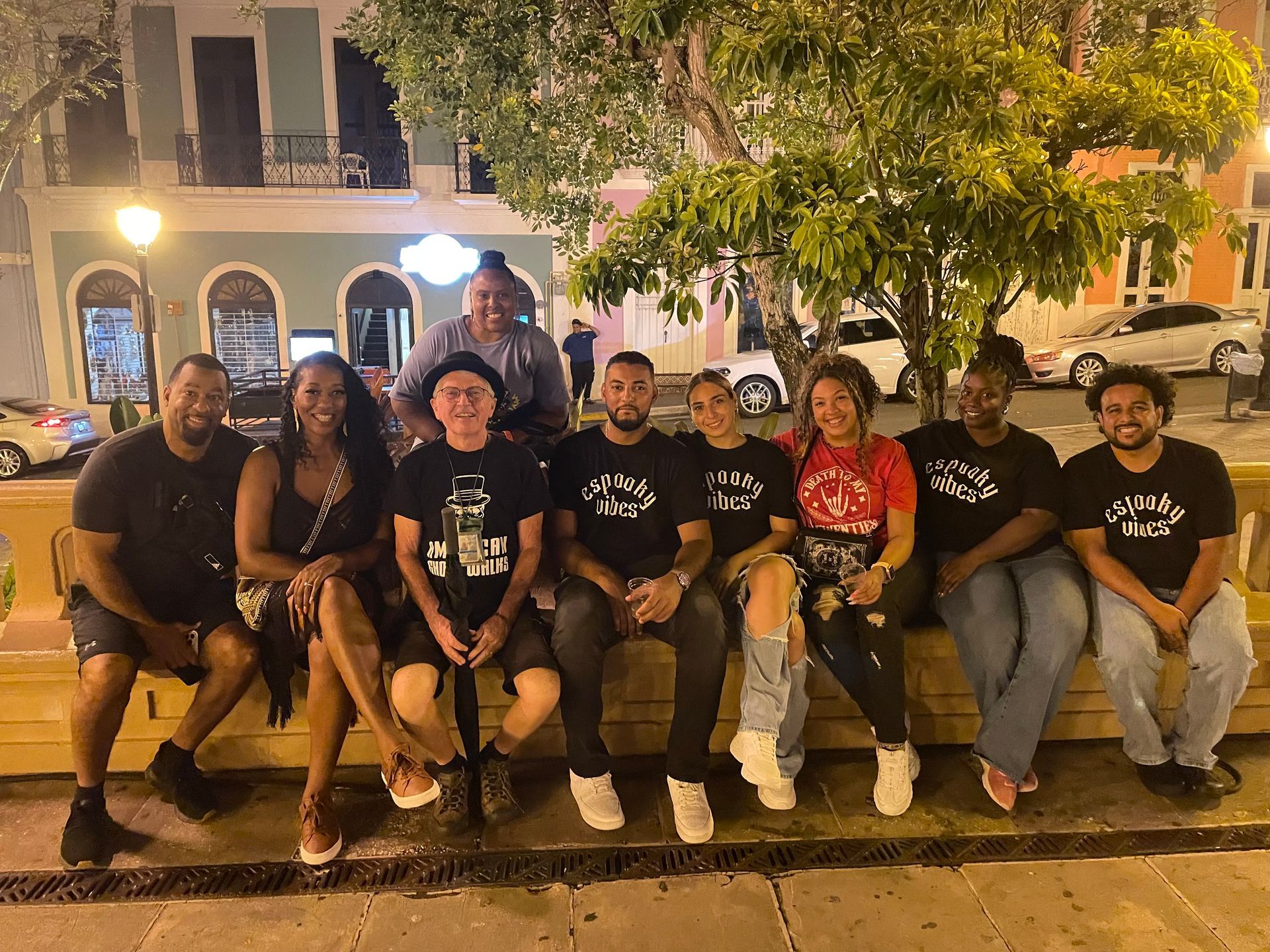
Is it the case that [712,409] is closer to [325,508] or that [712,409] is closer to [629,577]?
[629,577]

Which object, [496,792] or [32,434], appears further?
[32,434]

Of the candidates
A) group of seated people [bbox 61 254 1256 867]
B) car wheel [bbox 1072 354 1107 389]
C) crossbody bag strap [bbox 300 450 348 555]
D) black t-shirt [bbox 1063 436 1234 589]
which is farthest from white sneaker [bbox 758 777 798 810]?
car wheel [bbox 1072 354 1107 389]

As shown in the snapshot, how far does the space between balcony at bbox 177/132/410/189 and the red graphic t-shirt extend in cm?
1446

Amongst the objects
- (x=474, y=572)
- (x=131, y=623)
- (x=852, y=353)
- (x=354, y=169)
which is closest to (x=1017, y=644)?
(x=474, y=572)

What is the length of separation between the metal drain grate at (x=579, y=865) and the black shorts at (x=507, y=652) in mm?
577

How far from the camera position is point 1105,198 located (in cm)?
289

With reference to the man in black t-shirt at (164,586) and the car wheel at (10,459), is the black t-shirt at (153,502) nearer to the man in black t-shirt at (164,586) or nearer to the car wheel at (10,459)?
the man in black t-shirt at (164,586)

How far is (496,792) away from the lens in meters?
3.04

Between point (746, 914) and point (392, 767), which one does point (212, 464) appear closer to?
point (392, 767)

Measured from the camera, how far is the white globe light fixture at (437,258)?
16.0 m

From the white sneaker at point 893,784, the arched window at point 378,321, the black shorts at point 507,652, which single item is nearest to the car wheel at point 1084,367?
the arched window at point 378,321

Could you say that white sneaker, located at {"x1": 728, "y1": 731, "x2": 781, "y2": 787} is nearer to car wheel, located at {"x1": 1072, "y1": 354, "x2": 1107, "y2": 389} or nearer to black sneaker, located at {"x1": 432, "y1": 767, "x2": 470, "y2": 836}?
black sneaker, located at {"x1": 432, "y1": 767, "x2": 470, "y2": 836}

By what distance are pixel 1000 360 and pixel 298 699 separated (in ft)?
9.87

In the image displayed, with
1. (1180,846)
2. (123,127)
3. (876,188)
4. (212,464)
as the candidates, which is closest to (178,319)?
(123,127)
